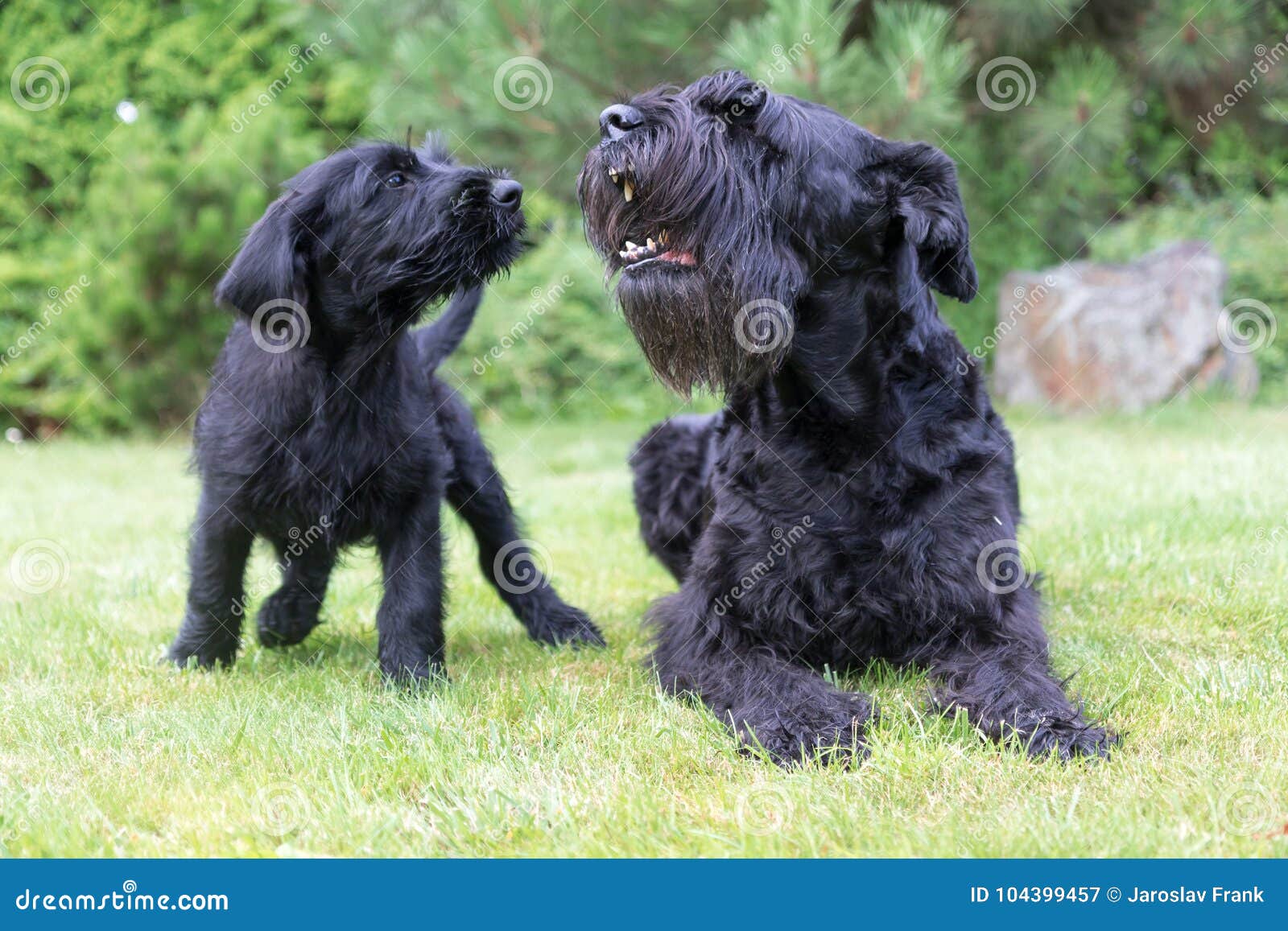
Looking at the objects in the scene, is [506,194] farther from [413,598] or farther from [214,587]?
[214,587]

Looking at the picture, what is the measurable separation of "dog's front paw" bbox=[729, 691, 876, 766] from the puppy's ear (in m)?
1.47

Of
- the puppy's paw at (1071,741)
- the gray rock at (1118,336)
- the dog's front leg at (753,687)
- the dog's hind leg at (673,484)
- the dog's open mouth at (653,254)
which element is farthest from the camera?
the gray rock at (1118,336)

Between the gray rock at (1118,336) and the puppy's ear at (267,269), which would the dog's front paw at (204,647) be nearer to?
the puppy's ear at (267,269)

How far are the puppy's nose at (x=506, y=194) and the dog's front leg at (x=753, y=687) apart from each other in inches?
41.9

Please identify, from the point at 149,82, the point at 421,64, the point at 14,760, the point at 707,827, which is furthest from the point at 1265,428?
the point at 149,82

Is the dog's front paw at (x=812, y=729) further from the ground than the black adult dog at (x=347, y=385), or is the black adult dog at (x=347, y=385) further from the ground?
the black adult dog at (x=347, y=385)

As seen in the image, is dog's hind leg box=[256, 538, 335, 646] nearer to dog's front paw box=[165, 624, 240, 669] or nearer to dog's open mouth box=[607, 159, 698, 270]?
dog's front paw box=[165, 624, 240, 669]

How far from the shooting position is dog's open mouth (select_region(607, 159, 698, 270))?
2498mm

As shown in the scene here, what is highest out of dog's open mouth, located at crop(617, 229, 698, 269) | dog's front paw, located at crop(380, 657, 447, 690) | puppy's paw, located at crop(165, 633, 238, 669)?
dog's open mouth, located at crop(617, 229, 698, 269)

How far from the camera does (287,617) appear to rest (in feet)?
11.2

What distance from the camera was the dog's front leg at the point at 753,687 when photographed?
2271mm

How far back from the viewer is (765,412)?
283cm

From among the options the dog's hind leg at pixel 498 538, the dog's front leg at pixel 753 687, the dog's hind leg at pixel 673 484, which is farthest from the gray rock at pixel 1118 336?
the dog's front leg at pixel 753 687

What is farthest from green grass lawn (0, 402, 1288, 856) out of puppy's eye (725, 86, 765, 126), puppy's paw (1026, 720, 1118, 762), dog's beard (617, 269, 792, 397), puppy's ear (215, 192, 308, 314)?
puppy's eye (725, 86, 765, 126)
